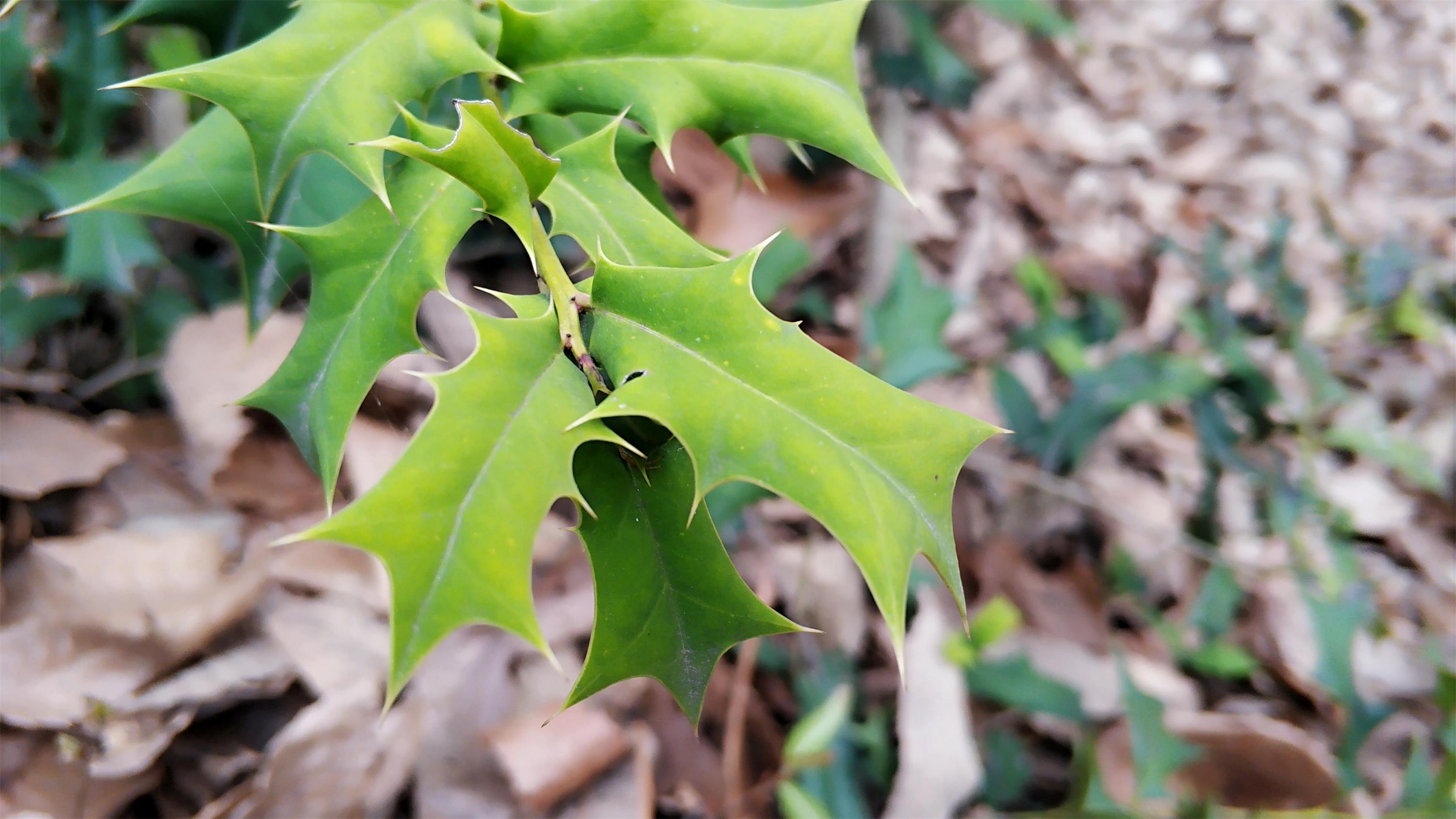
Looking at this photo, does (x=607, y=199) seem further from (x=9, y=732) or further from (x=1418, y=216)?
(x=1418, y=216)

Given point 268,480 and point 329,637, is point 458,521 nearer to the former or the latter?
point 329,637

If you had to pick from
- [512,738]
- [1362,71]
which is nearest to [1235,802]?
[512,738]

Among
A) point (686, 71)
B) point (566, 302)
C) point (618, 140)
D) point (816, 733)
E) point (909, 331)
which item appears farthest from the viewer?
point (909, 331)

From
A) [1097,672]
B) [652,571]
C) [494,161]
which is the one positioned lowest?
[1097,672]

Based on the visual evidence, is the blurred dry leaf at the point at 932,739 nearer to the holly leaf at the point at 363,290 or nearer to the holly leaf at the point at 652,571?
the holly leaf at the point at 652,571

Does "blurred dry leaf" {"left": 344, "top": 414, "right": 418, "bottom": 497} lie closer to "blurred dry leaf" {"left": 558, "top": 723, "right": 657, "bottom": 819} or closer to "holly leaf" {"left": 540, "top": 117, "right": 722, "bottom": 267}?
"blurred dry leaf" {"left": 558, "top": 723, "right": 657, "bottom": 819}

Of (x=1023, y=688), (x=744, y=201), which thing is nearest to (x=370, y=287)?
(x=1023, y=688)

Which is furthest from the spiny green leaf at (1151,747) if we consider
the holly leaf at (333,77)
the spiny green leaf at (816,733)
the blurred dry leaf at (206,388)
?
the blurred dry leaf at (206,388)

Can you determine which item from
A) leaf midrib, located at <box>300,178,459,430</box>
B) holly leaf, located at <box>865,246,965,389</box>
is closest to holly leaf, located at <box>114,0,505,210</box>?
leaf midrib, located at <box>300,178,459,430</box>
